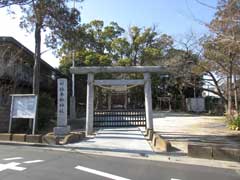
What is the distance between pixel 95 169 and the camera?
7.64m

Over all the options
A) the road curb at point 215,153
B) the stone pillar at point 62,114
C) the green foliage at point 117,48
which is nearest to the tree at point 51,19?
the stone pillar at point 62,114

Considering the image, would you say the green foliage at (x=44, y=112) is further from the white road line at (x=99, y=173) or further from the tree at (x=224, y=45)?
the white road line at (x=99, y=173)

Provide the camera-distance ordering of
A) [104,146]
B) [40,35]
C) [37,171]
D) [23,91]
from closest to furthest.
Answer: [37,171]
[104,146]
[40,35]
[23,91]

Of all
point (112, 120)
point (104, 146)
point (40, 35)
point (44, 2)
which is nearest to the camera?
point (104, 146)

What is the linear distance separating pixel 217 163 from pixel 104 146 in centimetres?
462

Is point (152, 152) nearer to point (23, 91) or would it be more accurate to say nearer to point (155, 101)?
point (23, 91)

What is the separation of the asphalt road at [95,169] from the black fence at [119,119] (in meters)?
12.4

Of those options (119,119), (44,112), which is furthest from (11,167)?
(119,119)

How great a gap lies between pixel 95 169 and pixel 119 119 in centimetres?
1545

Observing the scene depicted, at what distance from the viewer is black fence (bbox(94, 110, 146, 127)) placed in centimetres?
2195

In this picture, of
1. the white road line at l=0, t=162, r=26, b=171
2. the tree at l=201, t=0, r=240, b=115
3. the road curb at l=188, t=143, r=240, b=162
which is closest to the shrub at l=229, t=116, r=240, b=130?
the tree at l=201, t=0, r=240, b=115

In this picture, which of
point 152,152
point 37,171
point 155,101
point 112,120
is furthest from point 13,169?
point 155,101

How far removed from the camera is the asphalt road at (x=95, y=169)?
271 inches

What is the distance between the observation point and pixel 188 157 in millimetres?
9539
